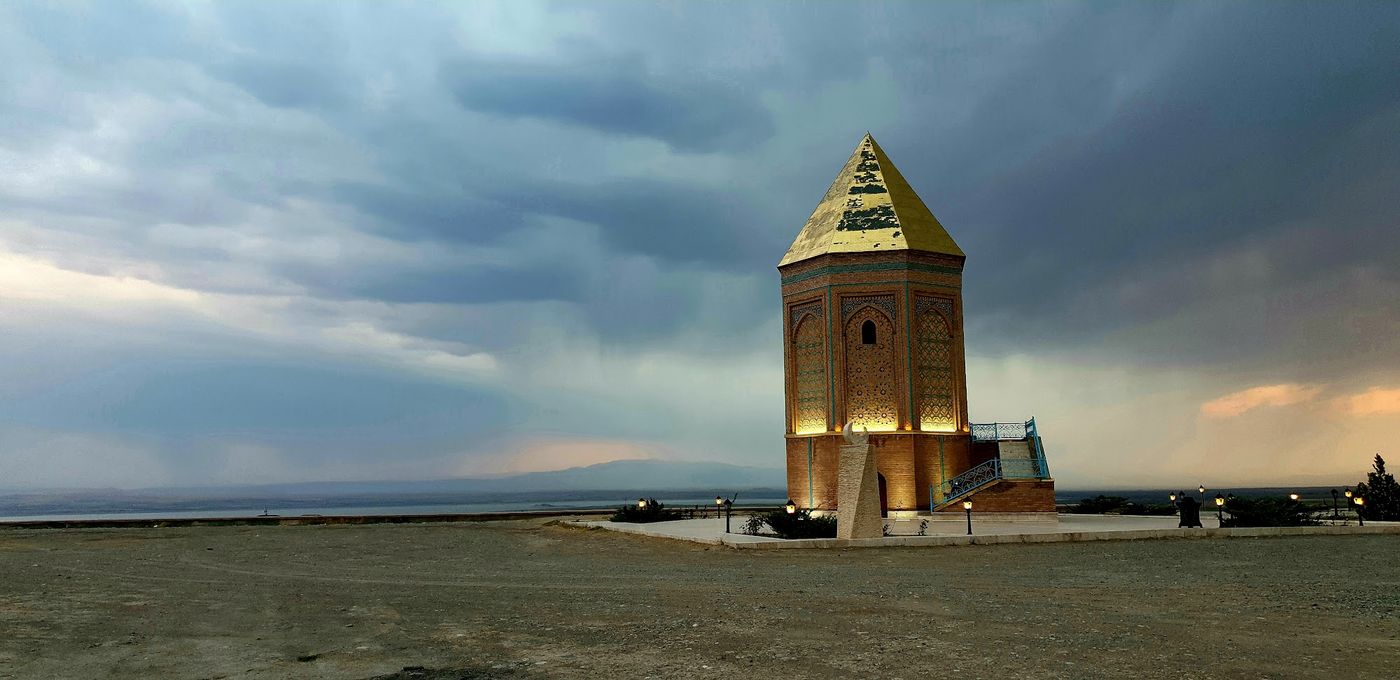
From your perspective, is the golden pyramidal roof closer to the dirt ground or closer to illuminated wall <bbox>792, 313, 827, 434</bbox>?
illuminated wall <bbox>792, 313, 827, 434</bbox>

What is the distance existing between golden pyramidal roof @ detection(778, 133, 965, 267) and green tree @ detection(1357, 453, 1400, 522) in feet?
Answer: 46.5

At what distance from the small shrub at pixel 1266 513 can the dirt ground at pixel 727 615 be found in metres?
4.64

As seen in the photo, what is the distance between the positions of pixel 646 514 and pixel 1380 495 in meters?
22.8

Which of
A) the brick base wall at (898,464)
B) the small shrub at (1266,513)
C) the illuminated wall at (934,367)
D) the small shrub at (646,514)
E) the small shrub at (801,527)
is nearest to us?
the small shrub at (801,527)

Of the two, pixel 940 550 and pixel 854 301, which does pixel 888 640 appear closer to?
pixel 940 550

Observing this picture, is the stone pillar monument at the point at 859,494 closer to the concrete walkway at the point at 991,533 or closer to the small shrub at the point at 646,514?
the concrete walkway at the point at 991,533

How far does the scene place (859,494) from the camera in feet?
62.1

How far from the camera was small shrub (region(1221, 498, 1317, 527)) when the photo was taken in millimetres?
22141

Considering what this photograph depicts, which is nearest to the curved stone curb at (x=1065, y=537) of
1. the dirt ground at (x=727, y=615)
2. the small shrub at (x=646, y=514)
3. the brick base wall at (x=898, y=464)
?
the dirt ground at (x=727, y=615)

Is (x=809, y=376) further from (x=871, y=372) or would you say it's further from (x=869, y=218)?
(x=869, y=218)

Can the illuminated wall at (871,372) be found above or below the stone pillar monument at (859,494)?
above

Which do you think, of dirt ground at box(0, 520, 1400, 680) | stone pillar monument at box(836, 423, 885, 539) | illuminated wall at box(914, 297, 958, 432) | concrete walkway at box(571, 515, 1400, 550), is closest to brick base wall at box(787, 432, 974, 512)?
illuminated wall at box(914, 297, 958, 432)

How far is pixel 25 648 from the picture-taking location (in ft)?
26.1

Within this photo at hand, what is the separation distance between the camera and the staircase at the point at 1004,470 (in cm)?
2680
